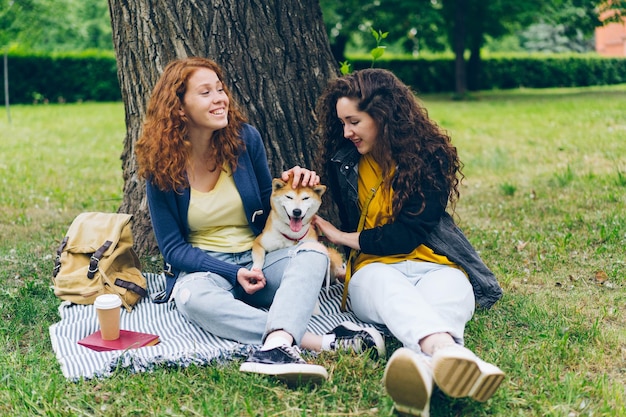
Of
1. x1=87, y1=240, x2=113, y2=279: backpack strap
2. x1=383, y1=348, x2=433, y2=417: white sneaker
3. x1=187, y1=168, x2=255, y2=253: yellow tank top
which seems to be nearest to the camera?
x1=383, y1=348, x2=433, y2=417: white sneaker

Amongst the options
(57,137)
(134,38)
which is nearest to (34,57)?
(57,137)

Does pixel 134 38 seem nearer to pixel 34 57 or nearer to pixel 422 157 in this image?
pixel 422 157

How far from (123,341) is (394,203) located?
58.4 inches

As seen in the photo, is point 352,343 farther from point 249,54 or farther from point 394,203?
point 249,54

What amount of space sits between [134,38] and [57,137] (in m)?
7.89

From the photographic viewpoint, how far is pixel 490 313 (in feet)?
12.0

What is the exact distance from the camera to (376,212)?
353cm

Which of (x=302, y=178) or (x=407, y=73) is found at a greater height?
(x=407, y=73)

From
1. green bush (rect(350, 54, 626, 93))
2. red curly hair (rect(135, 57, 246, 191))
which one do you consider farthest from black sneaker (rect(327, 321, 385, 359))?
green bush (rect(350, 54, 626, 93))

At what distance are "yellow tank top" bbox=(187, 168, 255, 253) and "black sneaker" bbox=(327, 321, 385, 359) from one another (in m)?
0.84

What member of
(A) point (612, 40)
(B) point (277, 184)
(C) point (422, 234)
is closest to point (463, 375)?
(C) point (422, 234)

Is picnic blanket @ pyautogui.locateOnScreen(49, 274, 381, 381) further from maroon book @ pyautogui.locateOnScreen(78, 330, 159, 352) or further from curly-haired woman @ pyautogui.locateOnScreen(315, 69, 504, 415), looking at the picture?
curly-haired woman @ pyautogui.locateOnScreen(315, 69, 504, 415)

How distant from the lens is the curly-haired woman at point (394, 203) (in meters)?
3.19

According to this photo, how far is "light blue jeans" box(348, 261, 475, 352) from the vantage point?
2826 millimetres
